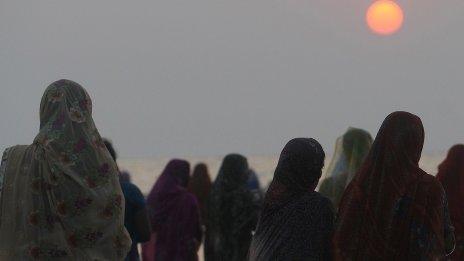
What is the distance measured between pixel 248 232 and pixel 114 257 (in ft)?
12.1

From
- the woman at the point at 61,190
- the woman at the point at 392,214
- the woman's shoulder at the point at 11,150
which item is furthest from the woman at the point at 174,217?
the woman at the point at 392,214

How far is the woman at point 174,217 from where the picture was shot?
1005 centimetres

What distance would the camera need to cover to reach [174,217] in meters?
10.1

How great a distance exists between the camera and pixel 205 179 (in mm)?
11602

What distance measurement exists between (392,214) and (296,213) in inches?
17.6

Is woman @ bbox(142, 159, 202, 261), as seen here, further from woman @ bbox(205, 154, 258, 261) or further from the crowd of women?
the crowd of women

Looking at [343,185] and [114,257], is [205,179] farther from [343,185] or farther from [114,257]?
[114,257]

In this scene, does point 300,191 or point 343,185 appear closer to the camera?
point 300,191

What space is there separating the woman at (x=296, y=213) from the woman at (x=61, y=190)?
2.80 ft

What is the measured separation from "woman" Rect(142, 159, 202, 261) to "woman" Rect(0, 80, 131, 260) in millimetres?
4190

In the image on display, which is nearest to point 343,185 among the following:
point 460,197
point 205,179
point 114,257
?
point 460,197

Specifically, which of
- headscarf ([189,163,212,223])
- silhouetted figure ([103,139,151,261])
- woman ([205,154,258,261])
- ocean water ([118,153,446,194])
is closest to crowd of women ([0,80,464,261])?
silhouetted figure ([103,139,151,261])

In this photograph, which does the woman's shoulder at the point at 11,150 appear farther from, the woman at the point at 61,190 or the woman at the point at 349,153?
the woman at the point at 349,153

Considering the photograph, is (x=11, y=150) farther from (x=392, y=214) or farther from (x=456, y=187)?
(x=456, y=187)
